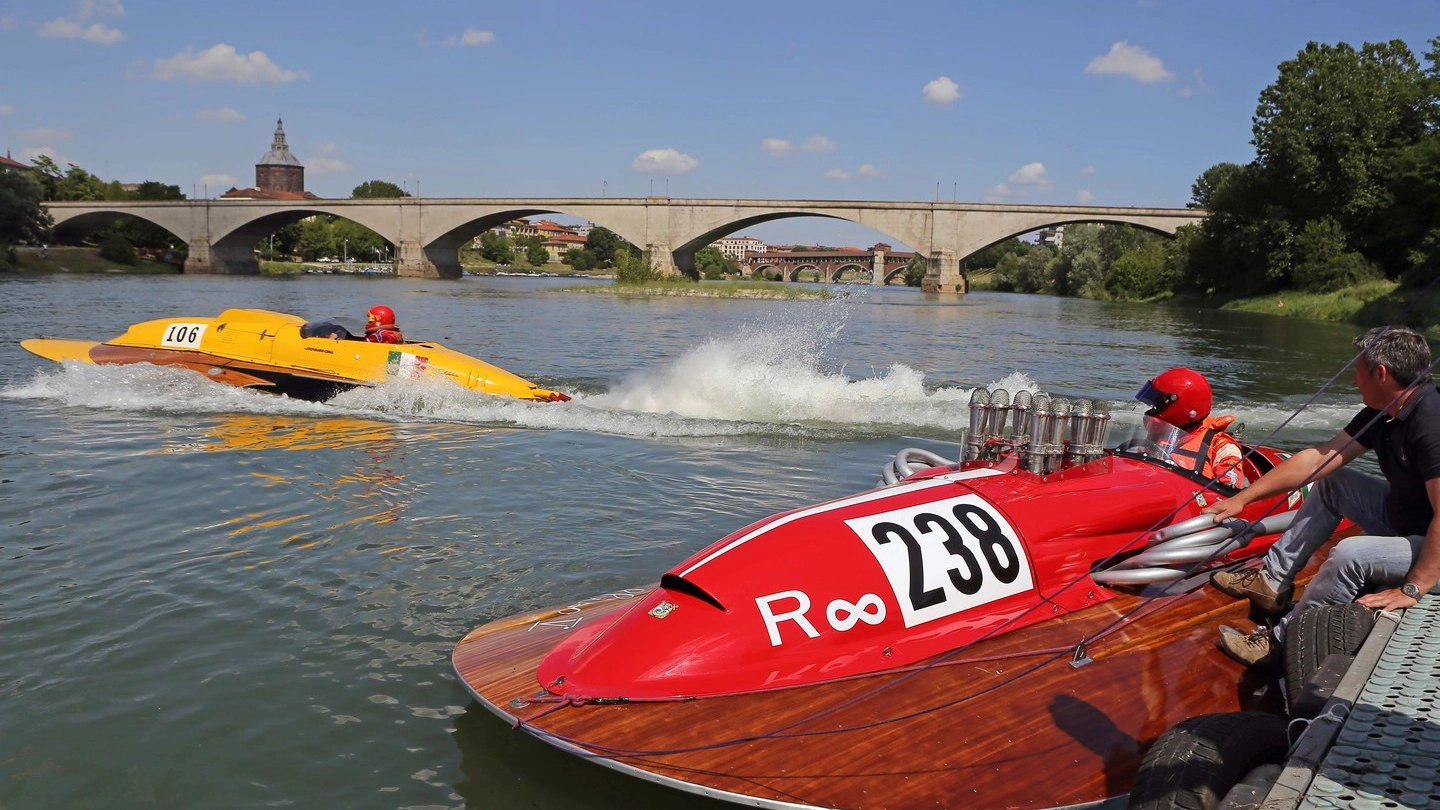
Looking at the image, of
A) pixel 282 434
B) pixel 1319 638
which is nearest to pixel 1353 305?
pixel 282 434

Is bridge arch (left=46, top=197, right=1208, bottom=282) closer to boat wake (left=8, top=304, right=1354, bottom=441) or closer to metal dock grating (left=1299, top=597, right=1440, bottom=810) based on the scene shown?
boat wake (left=8, top=304, right=1354, bottom=441)

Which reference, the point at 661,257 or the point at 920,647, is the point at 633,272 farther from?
the point at 920,647

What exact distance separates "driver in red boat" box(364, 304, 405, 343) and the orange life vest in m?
12.2

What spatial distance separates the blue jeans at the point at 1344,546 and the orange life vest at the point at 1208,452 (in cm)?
83

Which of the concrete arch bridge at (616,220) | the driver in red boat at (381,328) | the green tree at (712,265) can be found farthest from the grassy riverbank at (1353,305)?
the green tree at (712,265)

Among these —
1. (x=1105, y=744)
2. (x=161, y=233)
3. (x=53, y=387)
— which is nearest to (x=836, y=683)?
(x=1105, y=744)

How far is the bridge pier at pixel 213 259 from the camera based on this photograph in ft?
287

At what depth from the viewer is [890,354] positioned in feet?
92.0

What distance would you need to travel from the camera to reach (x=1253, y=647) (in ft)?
16.9

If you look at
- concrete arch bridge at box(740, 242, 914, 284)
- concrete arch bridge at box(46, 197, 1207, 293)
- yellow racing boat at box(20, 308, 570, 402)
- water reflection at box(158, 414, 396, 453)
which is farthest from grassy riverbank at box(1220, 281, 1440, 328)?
concrete arch bridge at box(740, 242, 914, 284)

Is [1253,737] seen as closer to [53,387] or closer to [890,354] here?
[53,387]

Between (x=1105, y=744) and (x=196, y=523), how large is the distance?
7.18 m

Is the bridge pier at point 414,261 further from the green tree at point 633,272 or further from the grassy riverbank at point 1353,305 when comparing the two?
the grassy riverbank at point 1353,305

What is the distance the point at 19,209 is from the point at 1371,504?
3322 inches
